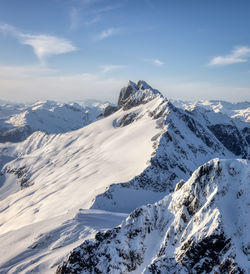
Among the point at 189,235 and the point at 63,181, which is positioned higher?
the point at 189,235

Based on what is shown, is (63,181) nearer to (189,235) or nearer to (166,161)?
(166,161)

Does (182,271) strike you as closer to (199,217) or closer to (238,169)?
(199,217)

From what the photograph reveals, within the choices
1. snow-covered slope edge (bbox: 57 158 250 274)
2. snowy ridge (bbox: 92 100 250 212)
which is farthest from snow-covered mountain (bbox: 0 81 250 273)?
snow-covered slope edge (bbox: 57 158 250 274)

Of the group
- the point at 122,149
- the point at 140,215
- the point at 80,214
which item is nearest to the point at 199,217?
the point at 140,215

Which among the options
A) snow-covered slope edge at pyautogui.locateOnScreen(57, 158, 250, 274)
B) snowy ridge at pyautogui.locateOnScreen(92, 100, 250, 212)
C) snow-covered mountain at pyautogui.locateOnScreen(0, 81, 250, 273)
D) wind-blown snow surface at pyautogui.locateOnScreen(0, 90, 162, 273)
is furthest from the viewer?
snowy ridge at pyautogui.locateOnScreen(92, 100, 250, 212)

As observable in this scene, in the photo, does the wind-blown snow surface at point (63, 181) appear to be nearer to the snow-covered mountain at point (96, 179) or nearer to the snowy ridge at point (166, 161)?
the snow-covered mountain at point (96, 179)

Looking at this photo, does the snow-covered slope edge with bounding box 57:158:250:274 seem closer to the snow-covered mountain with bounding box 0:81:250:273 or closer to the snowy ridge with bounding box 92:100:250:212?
the snow-covered mountain with bounding box 0:81:250:273

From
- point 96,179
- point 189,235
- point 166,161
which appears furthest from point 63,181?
point 189,235
